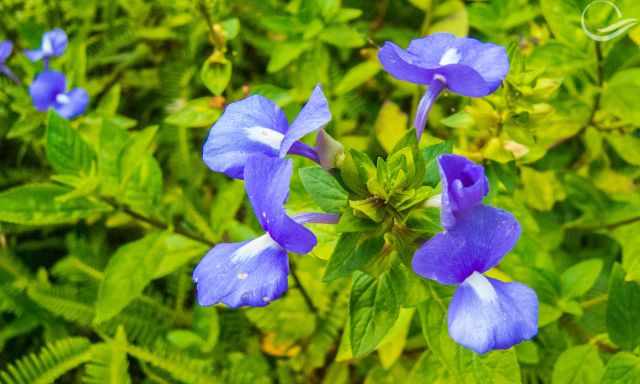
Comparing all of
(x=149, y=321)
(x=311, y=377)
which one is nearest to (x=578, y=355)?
(x=311, y=377)

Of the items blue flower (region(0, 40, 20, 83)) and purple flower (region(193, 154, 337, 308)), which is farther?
blue flower (region(0, 40, 20, 83))

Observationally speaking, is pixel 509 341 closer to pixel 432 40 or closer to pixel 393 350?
pixel 432 40

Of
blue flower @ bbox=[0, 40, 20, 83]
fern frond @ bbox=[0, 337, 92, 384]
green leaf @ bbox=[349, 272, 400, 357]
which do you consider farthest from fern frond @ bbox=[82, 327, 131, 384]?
blue flower @ bbox=[0, 40, 20, 83]

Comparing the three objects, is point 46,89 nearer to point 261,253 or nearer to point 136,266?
point 136,266

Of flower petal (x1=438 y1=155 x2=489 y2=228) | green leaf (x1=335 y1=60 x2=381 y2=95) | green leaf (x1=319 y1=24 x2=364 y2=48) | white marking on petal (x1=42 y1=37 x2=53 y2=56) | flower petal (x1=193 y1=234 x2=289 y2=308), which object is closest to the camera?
flower petal (x1=438 y1=155 x2=489 y2=228)

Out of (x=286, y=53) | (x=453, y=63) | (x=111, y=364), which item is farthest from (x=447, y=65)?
(x=111, y=364)

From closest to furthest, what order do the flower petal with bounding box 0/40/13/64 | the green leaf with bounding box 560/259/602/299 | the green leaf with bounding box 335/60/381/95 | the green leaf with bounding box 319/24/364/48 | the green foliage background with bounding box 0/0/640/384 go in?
the green foliage background with bounding box 0/0/640/384
the green leaf with bounding box 560/259/602/299
the green leaf with bounding box 319/24/364/48
the green leaf with bounding box 335/60/381/95
the flower petal with bounding box 0/40/13/64

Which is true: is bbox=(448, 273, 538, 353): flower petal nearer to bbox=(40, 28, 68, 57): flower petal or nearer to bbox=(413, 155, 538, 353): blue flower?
bbox=(413, 155, 538, 353): blue flower
